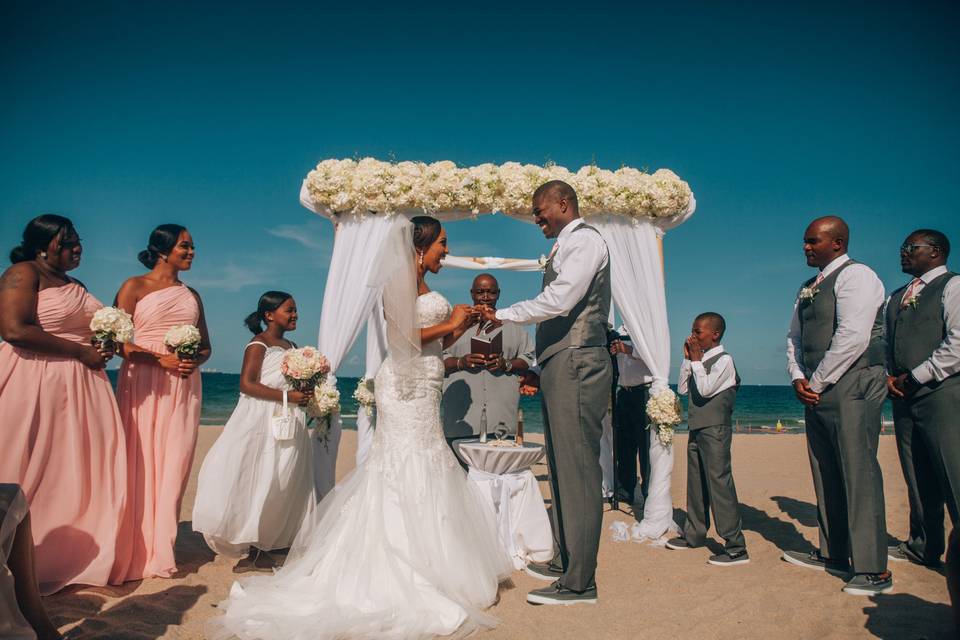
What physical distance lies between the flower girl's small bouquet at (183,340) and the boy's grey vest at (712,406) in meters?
4.27

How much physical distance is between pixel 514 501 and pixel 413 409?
1.85 metres

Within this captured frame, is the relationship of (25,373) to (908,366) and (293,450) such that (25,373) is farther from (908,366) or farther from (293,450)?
(908,366)

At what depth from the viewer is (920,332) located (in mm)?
5273

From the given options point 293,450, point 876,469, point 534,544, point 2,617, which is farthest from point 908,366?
point 2,617

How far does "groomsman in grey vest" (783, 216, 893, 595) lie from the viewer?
4645 mm

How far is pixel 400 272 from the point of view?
4383 mm

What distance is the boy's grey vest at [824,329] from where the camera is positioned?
187 inches

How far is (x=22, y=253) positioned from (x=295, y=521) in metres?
2.95

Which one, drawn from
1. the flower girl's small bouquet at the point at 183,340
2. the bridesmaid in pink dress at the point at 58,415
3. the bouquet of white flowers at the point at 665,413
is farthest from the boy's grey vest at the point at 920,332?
the bridesmaid in pink dress at the point at 58,415

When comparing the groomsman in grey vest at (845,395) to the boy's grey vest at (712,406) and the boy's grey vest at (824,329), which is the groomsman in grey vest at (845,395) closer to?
the boy's grey vest at (824,329)

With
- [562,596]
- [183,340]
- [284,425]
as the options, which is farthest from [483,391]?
[183,340]

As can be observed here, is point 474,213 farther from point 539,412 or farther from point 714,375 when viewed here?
point 539,412

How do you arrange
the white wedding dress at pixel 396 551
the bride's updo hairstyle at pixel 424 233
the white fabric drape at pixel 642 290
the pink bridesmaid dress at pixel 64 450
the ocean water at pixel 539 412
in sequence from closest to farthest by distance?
the white wedding dress at pixel 396 551 < the pink bridesmaid dress at pixel 64 450 < the bride's updo hairstyle at pixel 424 233 < the white fabric drape at pixel 642 290 < the ocean water at pixel 539 412

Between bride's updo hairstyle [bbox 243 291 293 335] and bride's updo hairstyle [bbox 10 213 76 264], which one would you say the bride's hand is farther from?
bride's updo hairstyle [bbox 10 213 76 264]
